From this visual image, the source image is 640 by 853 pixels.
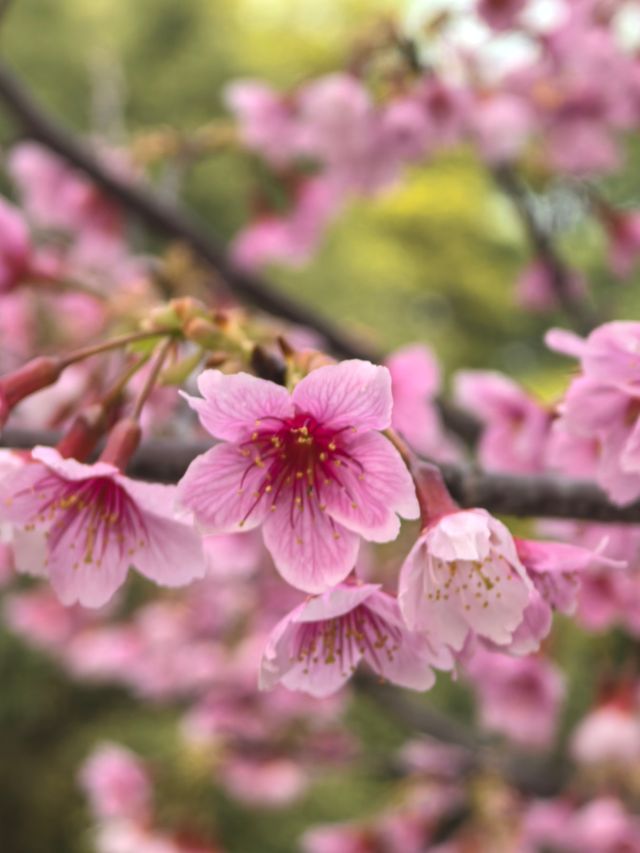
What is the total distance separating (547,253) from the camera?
1592mm

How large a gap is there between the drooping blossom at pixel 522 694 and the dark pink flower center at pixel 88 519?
3.10ft

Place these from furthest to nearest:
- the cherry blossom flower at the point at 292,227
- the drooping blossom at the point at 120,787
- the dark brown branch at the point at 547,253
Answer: the drooping blossom at the point at 120,787 → the cherry blossom flower at the point at 292,227 → the dark brown branch at the point at 547,253

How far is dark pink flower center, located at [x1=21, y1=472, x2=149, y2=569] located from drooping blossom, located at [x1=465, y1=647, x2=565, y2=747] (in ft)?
3.10

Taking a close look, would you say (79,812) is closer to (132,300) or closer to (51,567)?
(132,300)

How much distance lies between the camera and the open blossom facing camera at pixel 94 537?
0.57 meters

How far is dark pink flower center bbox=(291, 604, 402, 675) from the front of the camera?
0.57 m

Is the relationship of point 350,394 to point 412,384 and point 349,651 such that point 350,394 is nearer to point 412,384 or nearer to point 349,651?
point 349,651

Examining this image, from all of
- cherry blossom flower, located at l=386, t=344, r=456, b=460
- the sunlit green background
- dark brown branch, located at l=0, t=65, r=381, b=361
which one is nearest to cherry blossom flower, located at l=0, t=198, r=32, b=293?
dark brown branch, located at l=0, t=65, r=381, b=361

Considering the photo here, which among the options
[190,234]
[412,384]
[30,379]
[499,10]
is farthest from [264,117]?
[30,379]

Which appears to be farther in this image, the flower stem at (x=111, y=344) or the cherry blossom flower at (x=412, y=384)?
the cherry blossom flower at (x=412, y=384)

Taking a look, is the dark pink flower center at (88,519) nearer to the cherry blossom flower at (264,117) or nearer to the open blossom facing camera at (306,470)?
the open blossom facing camera at (306,470)

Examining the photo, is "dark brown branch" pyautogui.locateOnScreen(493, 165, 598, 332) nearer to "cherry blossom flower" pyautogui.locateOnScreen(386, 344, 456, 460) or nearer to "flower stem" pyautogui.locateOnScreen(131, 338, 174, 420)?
"cherry blossom flower" pyautogui.locateOnScreen(386, 344, 456, 460)

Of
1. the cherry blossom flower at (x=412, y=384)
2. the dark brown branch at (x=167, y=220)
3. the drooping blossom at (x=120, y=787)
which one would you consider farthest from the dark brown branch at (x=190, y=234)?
the drooping blossom at (x=120, y=787)

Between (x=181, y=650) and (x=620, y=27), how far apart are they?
155 centimetres
